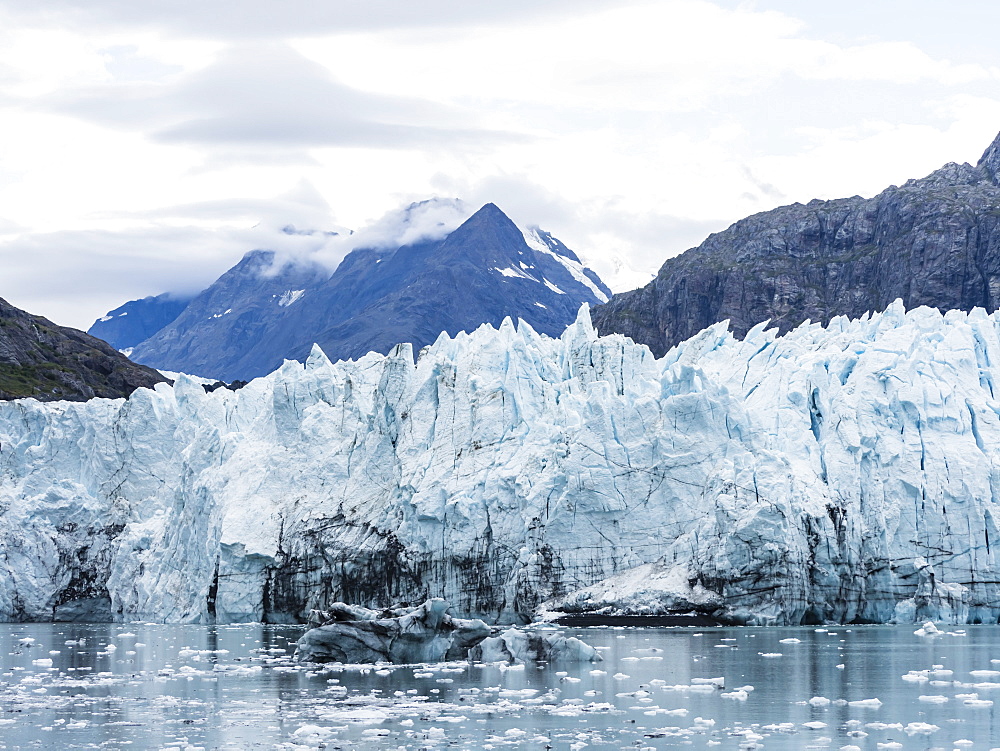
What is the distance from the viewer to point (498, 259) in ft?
485

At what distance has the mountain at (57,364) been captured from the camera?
82188 millimetres

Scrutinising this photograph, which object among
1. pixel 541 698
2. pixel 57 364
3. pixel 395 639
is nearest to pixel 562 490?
pixel 395 639

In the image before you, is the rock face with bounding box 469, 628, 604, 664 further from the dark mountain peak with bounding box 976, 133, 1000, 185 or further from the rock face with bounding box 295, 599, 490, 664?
the dark mountain peak with bounding box 976, 133, 1000, 185

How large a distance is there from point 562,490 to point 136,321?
154188 mm

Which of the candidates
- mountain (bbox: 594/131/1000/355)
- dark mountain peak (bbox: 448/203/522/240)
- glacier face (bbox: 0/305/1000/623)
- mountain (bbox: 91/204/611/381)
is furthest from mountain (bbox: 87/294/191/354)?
glacier face (bbox: 0/305/1000/623)

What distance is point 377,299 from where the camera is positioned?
5792 inches

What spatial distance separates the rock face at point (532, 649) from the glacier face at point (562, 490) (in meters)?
7.79

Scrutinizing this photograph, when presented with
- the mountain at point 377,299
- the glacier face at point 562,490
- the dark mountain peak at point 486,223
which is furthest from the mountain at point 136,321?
the glacier face at point 562,490

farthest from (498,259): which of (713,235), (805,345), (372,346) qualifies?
(805,345)

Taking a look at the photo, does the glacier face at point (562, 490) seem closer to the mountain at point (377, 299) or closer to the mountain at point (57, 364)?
the mountain at point (57, 364)

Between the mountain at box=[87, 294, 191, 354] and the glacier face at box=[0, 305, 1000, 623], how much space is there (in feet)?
440

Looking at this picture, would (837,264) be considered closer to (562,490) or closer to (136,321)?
(562,490)

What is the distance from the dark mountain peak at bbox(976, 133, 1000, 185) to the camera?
333 ft

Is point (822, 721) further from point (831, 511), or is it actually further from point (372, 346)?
point (372, 346)
